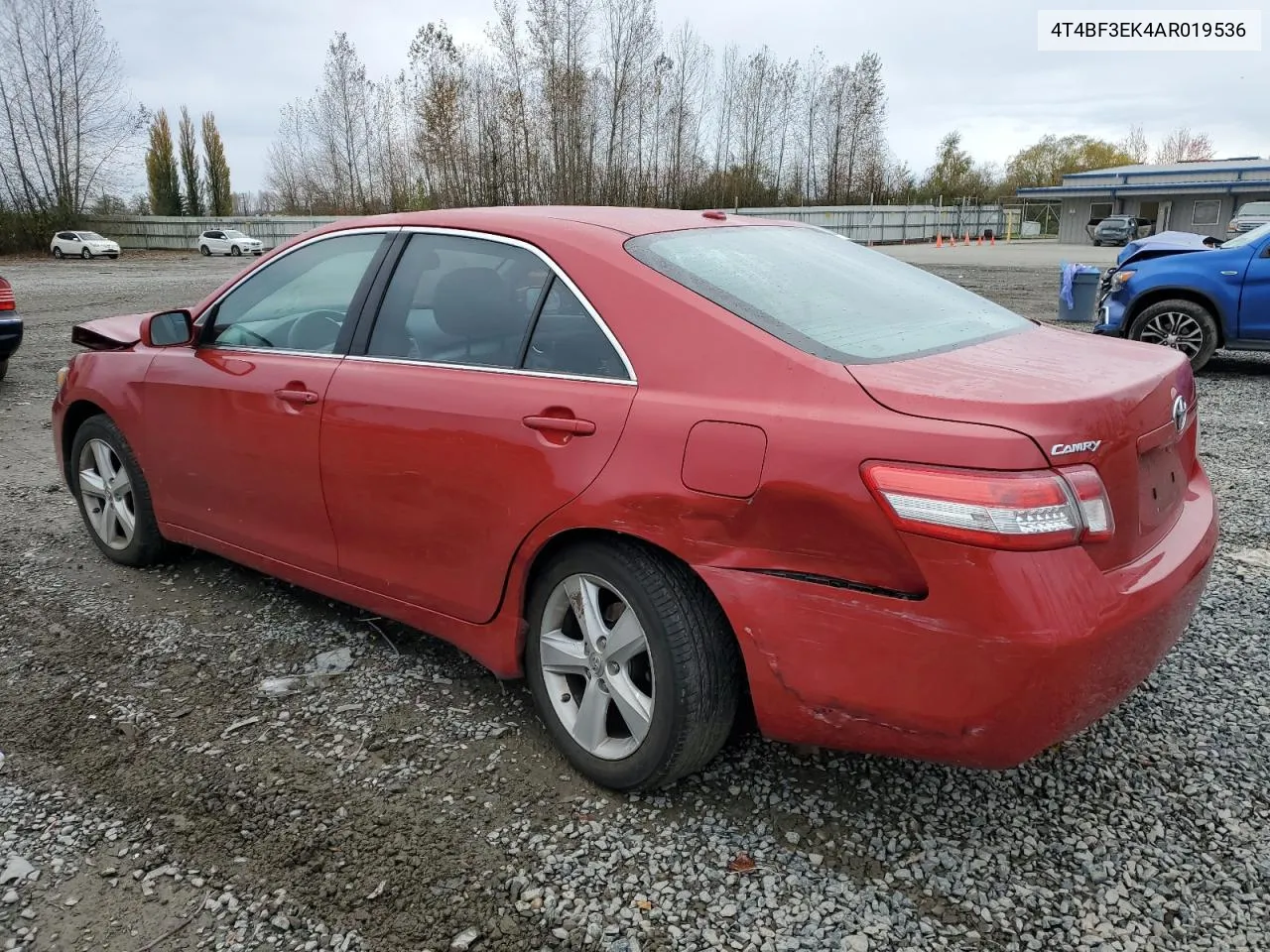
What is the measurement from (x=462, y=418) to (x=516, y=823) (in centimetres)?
114

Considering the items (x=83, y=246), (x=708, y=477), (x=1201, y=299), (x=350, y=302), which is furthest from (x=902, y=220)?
(x=708, y=477)

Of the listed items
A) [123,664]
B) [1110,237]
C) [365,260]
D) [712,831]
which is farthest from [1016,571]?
[1110,237]

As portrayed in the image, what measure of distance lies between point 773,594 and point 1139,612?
32.0 inches

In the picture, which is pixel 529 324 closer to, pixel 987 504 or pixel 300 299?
pixel 300 299

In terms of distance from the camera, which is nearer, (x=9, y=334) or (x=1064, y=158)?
(x=9, y=334)

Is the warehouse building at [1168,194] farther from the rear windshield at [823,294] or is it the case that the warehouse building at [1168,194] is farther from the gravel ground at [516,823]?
the gravel ground at [516,823]

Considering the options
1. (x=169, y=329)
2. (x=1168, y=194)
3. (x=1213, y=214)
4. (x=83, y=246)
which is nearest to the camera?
(x=169, y=329)

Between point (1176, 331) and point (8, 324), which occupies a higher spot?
point (8, 324)

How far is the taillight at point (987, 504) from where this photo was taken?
1917 millimetres

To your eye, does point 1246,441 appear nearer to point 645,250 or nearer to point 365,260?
point 645,250

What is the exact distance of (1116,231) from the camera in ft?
136

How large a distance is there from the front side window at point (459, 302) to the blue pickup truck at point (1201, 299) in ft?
27.3

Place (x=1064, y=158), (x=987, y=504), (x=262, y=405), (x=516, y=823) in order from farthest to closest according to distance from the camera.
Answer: (x=1064, y=158)
(x=262, y=405)
(x=516, y=823)
(x=987, y=504)

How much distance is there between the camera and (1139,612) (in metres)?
2.10
